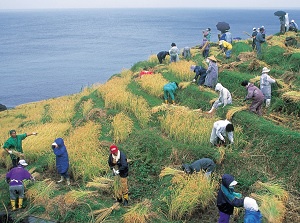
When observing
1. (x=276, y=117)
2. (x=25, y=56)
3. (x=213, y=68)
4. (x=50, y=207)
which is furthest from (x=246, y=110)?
(x=25, y=56)

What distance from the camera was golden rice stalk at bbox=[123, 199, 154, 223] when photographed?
6.54 metres

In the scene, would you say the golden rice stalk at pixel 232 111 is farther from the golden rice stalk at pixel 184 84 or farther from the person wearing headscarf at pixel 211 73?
the golden rice stalk at pixel 184 84

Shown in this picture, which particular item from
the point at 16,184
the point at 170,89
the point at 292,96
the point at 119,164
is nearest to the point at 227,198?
the point at 119,164

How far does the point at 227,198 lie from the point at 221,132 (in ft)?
10.1

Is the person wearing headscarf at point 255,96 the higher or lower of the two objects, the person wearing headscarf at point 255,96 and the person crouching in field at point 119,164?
the higher

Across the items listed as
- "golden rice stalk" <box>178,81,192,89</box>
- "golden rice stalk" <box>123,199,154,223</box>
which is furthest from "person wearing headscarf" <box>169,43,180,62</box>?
"golden rice stalk" <box>123,199,154,223</box>

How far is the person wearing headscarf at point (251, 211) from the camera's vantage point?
5.37 meters

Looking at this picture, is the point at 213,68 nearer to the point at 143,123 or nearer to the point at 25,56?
the point at 143,123

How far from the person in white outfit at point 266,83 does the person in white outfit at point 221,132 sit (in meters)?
2.71

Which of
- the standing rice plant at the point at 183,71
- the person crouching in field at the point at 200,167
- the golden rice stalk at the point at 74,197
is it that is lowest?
the golden rice stalk at the point at 74,197

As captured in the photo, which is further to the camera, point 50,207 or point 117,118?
point 117,118

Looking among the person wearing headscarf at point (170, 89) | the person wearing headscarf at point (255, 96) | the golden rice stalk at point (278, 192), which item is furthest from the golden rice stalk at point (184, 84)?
the golden rice stalk at point (278, 192)

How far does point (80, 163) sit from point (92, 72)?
3573 cm

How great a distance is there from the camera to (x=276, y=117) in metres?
10.1
